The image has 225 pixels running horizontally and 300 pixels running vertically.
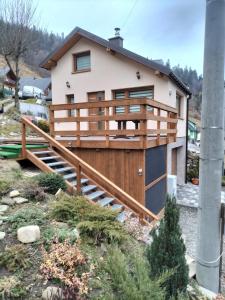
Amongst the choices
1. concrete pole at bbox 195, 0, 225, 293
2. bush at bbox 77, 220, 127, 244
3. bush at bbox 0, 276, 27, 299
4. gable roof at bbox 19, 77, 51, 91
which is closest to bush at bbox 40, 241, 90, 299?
bush at bbox 0, 276, 27, 299

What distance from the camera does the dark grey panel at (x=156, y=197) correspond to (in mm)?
6883

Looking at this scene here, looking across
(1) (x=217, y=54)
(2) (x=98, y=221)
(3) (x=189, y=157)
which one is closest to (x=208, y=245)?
(2) (x=98, y=221)

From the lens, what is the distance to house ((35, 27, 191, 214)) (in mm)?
6508

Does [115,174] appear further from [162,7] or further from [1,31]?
[1,31]

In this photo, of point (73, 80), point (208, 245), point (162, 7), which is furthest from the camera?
point (73, 80)

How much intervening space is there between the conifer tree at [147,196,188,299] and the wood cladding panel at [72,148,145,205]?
3567mm

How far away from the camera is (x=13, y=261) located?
9.16 feet

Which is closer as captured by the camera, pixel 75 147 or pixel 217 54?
pixel 217 54

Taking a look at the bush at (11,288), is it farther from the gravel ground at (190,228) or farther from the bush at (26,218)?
the gravel ground at (190,228)

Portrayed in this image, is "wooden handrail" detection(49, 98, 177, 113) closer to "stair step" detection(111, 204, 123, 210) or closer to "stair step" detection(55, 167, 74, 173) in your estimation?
"stair step" detection(55, 167, 74, 173)

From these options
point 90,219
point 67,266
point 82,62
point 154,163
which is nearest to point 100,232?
point 90,219

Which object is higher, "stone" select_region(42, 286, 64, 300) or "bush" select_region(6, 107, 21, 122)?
"bush" select_region(6, 107, 21, 122)

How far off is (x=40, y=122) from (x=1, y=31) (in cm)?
825

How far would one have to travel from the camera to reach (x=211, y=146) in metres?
2.65
